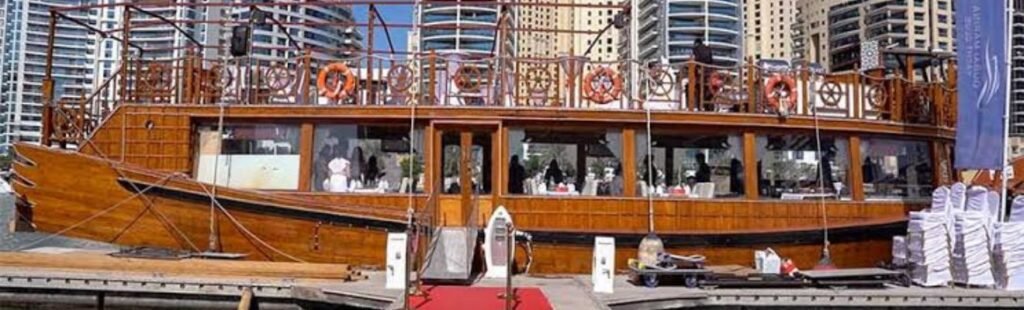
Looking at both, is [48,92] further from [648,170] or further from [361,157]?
[648,170]

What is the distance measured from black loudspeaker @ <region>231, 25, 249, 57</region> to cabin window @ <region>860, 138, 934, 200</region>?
675 cm

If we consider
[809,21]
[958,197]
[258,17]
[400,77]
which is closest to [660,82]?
[400,77]

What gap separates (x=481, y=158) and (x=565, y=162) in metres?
0.91

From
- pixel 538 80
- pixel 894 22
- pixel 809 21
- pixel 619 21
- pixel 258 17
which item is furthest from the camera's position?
pixel 809 21

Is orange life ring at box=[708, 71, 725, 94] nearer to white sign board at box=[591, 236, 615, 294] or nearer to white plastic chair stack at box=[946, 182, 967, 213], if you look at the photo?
white plastic chair stack at box=[946, 182, 967, 213]

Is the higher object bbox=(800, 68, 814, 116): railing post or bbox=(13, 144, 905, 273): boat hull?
bbox=(800, 68, 814, 116): railing post

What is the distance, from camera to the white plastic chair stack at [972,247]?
25.1ft

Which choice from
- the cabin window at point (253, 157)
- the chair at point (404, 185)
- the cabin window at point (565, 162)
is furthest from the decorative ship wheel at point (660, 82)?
the cabin window at point (253, 157)

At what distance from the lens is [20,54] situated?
3419 cm

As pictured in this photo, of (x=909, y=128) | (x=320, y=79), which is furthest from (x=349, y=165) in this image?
(x=909, y=128)

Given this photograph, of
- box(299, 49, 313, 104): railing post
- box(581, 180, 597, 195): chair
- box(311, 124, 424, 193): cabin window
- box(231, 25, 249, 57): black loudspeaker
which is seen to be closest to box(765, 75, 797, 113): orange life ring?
box(581, 180, 597, 195): chair

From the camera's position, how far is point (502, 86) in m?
8.46

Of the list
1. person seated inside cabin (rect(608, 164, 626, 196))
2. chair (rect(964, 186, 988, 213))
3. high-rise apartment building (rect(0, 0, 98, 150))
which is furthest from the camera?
high-rise apartment building (rect(0, 0, 98, 150))

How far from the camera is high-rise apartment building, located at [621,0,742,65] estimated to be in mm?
99250
